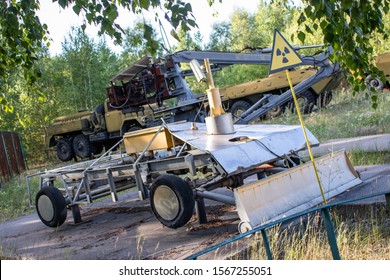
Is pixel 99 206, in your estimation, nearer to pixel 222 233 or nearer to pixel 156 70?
pixel 222 233

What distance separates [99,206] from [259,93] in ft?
25.4

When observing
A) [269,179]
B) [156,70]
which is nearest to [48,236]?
[269,179]

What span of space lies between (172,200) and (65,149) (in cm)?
1142

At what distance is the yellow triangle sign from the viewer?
332 cm

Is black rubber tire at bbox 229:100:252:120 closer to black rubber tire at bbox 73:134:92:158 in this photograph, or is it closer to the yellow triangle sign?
black rubber tire at bbox 73:134:92:158

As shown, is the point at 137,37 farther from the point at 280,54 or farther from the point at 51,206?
the point at 51,206

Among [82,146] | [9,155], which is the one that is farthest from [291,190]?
[82,146]

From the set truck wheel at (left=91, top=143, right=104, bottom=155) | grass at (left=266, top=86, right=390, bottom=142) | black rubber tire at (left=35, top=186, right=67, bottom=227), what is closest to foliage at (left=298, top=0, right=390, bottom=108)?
black rubber tire at (left=35, top=186, right=67, bottom=227)

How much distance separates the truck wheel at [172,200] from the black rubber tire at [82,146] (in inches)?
406

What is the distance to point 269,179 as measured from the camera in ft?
12.5

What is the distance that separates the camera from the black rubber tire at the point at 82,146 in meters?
14.0

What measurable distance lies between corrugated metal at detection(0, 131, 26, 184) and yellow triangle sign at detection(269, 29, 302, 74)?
8.34 meters

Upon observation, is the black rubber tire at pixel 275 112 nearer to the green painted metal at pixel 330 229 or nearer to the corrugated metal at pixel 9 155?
the corrugated metal at pixel 9 155
